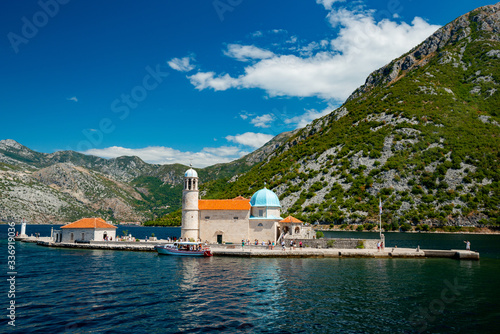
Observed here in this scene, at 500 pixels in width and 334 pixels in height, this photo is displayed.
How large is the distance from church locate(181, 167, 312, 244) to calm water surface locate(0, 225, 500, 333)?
48.3ft

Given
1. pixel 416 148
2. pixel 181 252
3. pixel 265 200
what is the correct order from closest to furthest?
1. pixel 181 252
2. pixel 265 200
3. pixel 416 148

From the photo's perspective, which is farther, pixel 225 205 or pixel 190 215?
pixel 225 205

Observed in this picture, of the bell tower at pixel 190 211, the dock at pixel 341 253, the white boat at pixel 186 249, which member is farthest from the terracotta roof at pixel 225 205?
the white boat at pixel 186 249

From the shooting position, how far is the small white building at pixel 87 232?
62.4m

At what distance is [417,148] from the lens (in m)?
116

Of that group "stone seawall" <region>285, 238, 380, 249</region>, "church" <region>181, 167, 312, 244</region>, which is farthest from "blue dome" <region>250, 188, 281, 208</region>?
"stone seawall" <region>285, 238, 380, 249</region>

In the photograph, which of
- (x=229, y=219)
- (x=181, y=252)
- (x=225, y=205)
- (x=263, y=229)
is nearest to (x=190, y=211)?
(x=225, y=205)

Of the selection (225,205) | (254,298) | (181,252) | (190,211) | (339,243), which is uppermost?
(225,205)

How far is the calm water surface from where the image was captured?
1931cm

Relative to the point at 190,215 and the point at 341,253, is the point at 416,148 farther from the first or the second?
the point at 190,215

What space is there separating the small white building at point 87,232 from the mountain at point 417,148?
6327 centimetres

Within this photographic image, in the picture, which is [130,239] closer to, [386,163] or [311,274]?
[311,274]

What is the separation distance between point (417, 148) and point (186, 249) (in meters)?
96.0

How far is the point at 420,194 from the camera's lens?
348 ft
